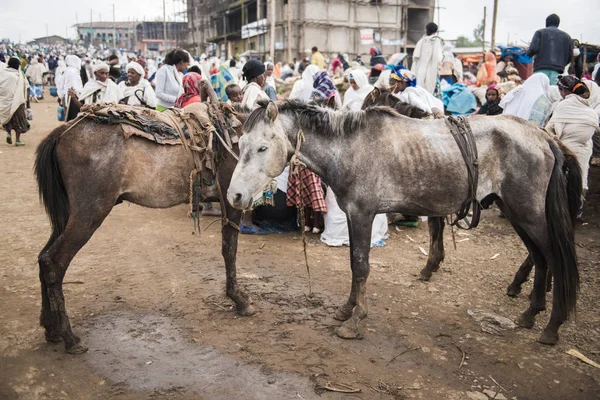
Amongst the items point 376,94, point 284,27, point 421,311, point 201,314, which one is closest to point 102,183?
point 201,314

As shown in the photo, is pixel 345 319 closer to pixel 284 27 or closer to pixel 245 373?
pixel 245 373

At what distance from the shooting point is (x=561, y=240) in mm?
3938

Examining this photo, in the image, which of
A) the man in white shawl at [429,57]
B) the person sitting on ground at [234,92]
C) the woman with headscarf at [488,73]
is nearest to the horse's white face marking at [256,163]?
the person sitting on ground at [234,92]

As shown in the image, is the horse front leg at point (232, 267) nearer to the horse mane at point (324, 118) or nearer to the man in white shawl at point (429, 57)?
the horse mane at point (324, 118)

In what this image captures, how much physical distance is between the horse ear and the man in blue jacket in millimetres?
6713

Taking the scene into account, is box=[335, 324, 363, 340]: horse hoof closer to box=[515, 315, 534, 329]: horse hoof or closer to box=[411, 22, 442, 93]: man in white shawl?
box=[515, 315, 534, 329]: horse hoof

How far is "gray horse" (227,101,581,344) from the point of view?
3.88 metres

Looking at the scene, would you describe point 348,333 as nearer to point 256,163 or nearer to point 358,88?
point 256,163

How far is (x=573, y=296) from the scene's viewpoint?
3.91 meters

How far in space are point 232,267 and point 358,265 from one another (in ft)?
4.02

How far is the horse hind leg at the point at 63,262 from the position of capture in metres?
3.67

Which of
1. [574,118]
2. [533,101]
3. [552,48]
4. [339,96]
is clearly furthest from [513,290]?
[552,48]

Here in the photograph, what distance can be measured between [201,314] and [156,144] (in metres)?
1.61

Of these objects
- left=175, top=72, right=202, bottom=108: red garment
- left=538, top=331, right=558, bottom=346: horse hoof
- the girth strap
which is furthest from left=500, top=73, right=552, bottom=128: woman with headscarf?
left=175, top=72, right=202, bottom=108: red garment
